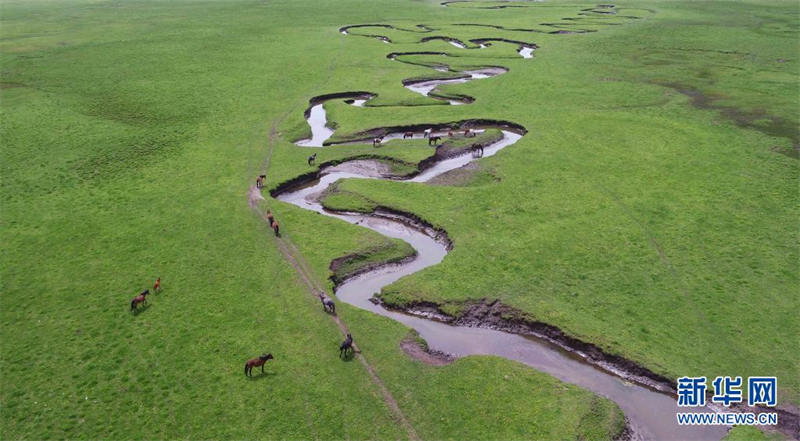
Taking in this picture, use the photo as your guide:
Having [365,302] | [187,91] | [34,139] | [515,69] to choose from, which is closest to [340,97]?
[187,91]

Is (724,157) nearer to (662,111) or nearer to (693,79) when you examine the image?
(662,111)

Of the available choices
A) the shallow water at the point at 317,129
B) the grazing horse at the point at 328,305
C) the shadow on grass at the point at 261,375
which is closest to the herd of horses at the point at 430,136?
the shallow water at the point at 317,129

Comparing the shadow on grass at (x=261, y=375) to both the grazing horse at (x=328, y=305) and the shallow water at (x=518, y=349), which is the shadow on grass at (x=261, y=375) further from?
the shallow water at (x=518, y=349)

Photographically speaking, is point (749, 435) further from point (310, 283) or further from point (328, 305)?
point (310, 283)

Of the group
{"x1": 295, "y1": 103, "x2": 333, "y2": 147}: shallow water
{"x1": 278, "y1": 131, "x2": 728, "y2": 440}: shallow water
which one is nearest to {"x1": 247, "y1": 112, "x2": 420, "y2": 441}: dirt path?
{"x1": 278, "y1": 131, "x2": 728, "y2": 440}: shallow water

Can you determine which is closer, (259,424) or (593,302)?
(259,424)
